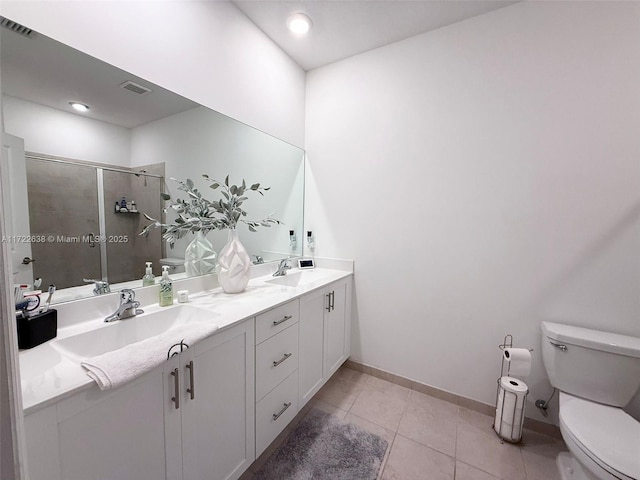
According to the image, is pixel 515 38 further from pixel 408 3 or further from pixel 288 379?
pixel 288 379

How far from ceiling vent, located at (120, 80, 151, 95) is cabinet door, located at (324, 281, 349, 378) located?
61.0 inches

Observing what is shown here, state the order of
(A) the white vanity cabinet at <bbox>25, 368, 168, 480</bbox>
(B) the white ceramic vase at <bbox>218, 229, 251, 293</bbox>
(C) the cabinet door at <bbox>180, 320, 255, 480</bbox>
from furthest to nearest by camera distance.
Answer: (B) the white ceramic vase at <bbox>218, 229, 251, 293</bbox>, (C) the cabinet door at <bbox>180, 320, 255, 480</bbox>, (A) the white vanity cabinet at <bbox>25, 368, 168, 480</bbox>

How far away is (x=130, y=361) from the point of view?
0.77 meters

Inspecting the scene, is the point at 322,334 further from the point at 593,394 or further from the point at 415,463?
the point at 593,394

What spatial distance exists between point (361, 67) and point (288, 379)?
2.33 m

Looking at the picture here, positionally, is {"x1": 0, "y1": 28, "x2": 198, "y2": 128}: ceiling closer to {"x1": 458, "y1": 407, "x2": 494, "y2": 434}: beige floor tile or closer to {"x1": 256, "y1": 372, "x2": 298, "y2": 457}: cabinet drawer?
{"x1": 256, "y1": 372, "x2": 298, "y2": 457}: cabinet drawer

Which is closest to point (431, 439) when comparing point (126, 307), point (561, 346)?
point (561, 346)

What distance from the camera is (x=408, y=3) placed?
1.62m

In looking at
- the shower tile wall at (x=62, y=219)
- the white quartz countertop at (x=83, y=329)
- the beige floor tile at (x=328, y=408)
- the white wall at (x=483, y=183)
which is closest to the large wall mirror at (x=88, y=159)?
the shower tile wall at (x=62, y=219)

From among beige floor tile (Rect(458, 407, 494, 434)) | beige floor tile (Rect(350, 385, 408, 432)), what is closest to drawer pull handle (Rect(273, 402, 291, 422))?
beige floor tile (Rect(350, 385, 408, 432))

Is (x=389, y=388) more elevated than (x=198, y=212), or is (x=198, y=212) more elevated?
(x=198, y=212)

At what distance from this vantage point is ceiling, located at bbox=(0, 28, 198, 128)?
926 millimetres

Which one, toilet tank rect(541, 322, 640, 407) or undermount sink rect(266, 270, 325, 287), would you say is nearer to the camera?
toilet tank rect(541, 322, 640, 407)

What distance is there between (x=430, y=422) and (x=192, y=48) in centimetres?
270
